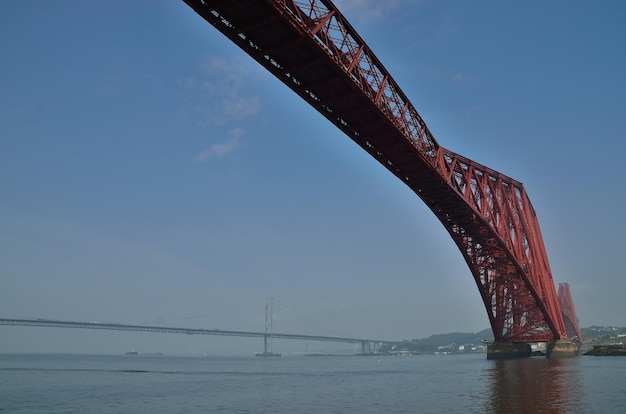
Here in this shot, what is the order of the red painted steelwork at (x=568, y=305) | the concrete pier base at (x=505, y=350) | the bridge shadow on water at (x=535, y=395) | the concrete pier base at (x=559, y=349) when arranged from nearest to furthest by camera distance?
the bridge shadow on water at (x=535, y=395)
the concrete pier base at (x=559, y=349)
the concrete pier base at (x=505, y=350)
the red painted steelwork at (x=568, y=305)

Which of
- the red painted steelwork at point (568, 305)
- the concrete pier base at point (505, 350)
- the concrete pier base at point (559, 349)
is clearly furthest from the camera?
the red painted steelwork at point (568, 305)

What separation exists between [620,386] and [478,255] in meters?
28.6

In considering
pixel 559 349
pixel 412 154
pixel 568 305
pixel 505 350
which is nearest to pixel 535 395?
pixel 412 154

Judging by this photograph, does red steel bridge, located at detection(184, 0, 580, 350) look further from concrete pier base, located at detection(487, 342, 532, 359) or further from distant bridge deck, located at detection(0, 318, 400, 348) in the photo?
distant bridge deck, located at detection(0, 318, 400, 348)

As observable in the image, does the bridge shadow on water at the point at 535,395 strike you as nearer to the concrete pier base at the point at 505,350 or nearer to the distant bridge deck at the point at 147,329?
the concrete pier base at the point at 505,350

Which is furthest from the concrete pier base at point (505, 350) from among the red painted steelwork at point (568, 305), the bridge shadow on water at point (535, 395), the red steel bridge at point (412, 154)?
the red painted steelwork at point (568, 305)

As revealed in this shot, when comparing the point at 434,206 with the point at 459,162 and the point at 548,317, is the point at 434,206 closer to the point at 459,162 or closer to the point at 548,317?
the point at 459,162

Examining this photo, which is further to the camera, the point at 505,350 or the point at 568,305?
the point at 568,305

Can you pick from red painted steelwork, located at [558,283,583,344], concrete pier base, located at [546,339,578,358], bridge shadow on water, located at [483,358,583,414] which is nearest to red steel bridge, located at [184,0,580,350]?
concrete pier base, located at [546,339,578,358]

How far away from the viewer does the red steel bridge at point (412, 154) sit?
23.5 m

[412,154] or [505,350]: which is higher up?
[412,154]

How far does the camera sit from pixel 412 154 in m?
37.7

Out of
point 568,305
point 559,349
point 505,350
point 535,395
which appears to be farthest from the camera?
point 568,305

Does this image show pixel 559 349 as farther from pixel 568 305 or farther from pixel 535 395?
pixel 568 305
